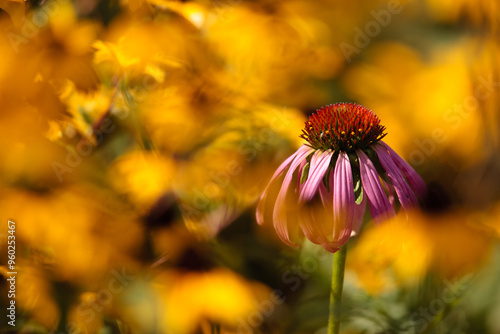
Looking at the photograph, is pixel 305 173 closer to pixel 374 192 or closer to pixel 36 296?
pixel 374 192

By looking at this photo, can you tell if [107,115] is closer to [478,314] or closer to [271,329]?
[271,329]

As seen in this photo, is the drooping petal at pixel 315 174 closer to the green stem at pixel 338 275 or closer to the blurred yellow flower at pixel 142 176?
the green stem at pixel 338 275

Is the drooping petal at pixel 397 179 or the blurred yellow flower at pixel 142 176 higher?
the drooping petal at pixel 397 179

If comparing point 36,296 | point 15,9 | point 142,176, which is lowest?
point 36,296

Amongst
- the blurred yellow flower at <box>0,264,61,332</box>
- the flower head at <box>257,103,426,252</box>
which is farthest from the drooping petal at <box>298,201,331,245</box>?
the blurred yellow flower at <box>0,264,61,332</box>

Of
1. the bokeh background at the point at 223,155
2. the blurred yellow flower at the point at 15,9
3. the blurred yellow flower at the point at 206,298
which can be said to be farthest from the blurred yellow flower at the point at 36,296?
the blurred yellow flower at the point at 15,9

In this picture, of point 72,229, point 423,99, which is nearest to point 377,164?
point 423,99
